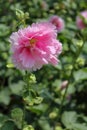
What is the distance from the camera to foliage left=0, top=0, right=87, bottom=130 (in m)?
1.94

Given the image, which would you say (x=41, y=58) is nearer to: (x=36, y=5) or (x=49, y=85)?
(x=49, y=85)

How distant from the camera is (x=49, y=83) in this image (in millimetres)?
2670

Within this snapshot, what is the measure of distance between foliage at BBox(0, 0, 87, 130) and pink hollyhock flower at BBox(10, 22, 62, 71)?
15cm

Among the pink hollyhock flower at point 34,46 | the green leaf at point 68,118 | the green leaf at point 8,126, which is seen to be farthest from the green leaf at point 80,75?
the pink hollyhock flower at point 34,46

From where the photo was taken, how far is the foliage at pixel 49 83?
1939mm

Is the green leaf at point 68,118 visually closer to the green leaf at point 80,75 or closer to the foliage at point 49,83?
the foliage at point 49,83

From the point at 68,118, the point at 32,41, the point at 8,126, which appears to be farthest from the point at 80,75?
the point at 32,41

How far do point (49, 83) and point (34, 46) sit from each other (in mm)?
1309

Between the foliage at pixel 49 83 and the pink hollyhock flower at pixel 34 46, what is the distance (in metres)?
0.15

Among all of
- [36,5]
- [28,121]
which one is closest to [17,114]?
[28,121]

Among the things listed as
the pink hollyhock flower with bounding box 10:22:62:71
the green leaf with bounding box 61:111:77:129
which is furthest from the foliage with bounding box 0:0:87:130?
the pink hollyhock flower with bounding box 10:22:62:71

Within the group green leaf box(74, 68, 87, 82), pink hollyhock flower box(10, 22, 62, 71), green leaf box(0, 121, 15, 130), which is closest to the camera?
pink hollyhock flower box(10, 22, 62, 71)

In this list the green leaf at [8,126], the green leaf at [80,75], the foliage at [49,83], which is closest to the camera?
the green leaf at [8,126]

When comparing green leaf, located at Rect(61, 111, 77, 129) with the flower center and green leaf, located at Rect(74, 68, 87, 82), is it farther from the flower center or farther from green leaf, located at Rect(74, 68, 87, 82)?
the flower center
